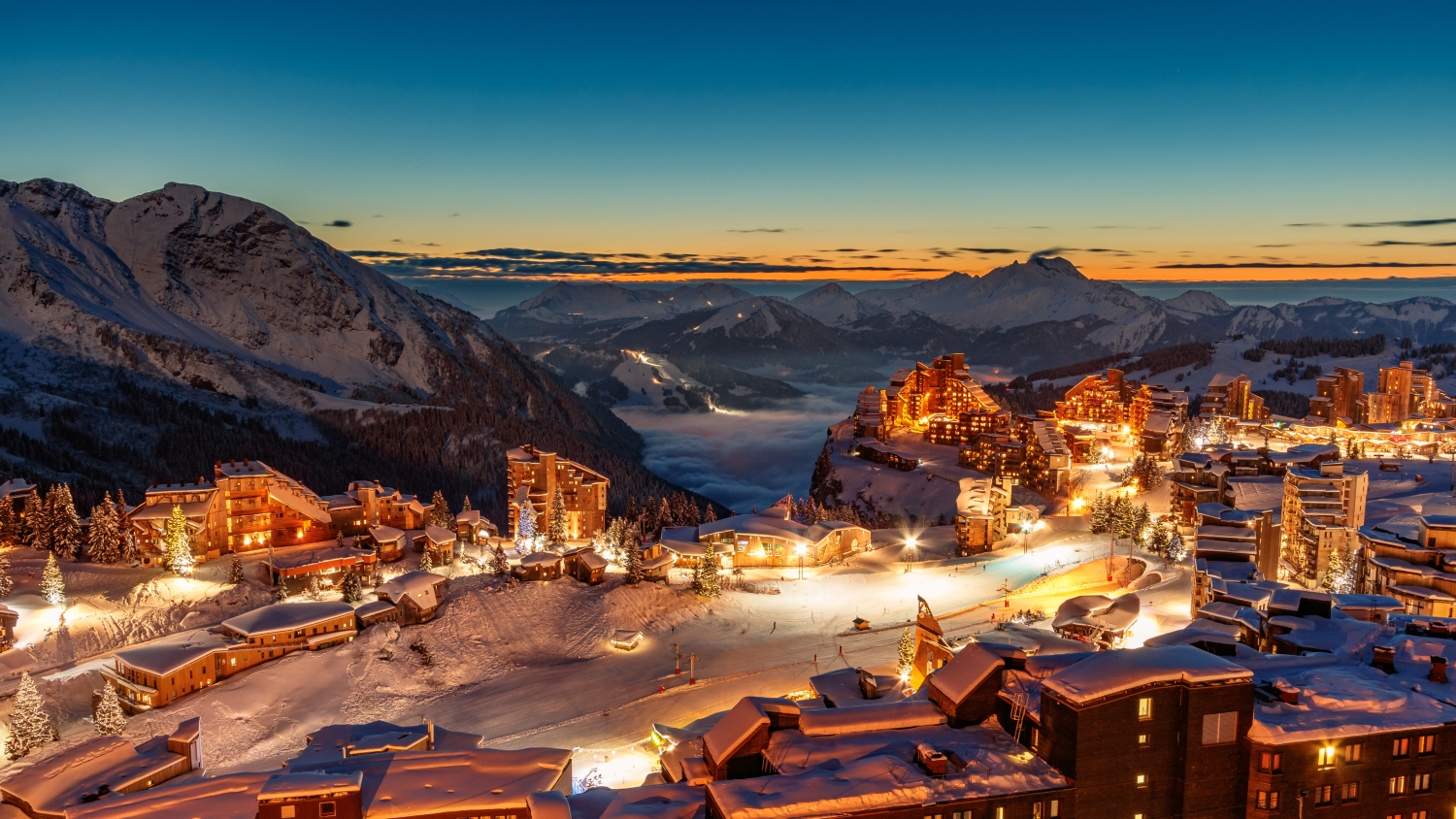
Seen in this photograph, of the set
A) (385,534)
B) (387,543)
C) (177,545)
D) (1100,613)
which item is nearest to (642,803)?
(1100,613)

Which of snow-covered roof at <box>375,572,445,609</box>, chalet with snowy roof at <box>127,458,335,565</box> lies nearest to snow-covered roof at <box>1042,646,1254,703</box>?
snow-covered roof at <box>375,572,445,609</box>

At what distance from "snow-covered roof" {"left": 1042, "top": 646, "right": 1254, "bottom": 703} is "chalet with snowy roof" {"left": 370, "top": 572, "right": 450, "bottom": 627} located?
37.5 meters

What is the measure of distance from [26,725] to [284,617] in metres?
12.5

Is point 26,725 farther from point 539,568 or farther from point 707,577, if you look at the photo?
point 707,577

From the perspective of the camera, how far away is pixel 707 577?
2341 inches

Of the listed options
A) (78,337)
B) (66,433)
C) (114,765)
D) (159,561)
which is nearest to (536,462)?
(159,561)

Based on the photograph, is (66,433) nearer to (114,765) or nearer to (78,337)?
(78,337)

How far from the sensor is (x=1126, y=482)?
94.9m

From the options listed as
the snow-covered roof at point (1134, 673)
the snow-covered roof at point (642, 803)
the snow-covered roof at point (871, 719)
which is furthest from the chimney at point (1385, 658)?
the snow-covered roof at point (642, 803)

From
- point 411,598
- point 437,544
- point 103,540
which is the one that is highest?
point 103,540

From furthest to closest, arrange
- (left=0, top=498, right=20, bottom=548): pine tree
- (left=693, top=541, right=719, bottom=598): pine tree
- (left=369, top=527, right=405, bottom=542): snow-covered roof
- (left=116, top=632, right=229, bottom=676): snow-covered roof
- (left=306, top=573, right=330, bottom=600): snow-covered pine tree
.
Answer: (left=369, top=527, right=405, bottom=542): snow-covered roof
(left=0, top=498, right=20, bottom=548): pine tree
(left=693, top=541, right=719, bottom=598): pine tree
(left=306, top=573, right=330, bottom=600): snow-covered pine tree
(left=116, top=632, right=229, bottom=676): snow-covered roof

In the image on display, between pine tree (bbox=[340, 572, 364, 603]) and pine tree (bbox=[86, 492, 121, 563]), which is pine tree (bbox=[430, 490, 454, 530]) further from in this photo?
pine tree (bbox=[86, 492, 121, 563])

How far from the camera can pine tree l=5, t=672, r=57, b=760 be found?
121 ft

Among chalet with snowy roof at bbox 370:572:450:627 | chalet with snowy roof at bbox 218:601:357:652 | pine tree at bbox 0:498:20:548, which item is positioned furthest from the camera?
pine tree at bbox 0:498:20:548
